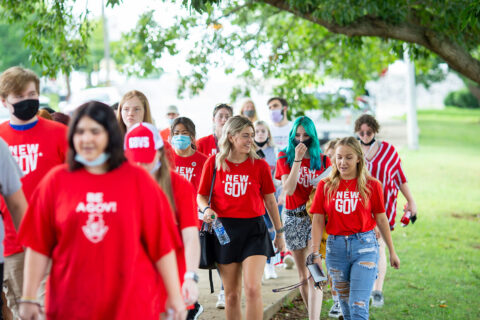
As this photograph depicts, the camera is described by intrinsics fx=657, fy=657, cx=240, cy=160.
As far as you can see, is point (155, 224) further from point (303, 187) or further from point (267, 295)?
point (267, 295)

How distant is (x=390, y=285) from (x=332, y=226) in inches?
139

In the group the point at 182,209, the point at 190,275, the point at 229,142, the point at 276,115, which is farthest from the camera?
the point at 276,115

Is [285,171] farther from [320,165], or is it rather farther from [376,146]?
[376,146]

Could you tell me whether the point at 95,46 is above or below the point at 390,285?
above

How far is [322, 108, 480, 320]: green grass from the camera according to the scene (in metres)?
7.80

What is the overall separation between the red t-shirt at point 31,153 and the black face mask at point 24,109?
0.33ft

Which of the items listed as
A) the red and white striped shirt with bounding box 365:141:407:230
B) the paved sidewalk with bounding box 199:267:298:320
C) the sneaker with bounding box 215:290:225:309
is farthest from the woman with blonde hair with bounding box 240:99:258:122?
the sneaker with bounding box 215:290:225:309

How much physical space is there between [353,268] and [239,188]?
1170 millimetres

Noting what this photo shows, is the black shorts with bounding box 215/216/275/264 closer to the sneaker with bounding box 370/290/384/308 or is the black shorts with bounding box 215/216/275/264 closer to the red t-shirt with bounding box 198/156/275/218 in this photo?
the red t-shirt with bounding box 198/156/275/218

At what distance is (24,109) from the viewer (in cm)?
451

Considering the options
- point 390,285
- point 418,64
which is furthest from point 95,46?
point 390,285

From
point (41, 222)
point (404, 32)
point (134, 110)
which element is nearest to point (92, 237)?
point (41, 222)

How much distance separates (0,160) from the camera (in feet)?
13.1

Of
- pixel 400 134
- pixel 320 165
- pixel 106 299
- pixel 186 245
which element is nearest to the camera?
pixel 106 299
